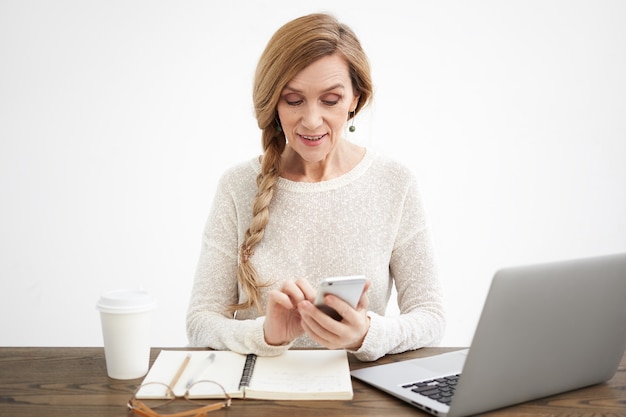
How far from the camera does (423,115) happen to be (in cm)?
339

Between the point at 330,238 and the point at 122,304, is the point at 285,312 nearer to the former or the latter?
the point at 122,304

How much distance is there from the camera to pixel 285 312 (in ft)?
4.52

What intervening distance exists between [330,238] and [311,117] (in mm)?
363

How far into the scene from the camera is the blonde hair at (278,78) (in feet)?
5.53

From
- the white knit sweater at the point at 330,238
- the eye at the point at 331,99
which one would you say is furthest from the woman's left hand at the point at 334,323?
the eye at the point at 331,99

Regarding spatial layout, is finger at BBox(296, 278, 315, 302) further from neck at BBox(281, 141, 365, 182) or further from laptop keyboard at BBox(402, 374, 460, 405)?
neck at BBox(281, 141, 365, 182)

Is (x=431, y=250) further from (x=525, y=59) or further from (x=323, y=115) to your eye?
(x=525, y=59)

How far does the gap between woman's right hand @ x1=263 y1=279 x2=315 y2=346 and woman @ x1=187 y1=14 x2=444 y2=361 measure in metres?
0.25

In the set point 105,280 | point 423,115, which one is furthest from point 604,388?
point 105,280

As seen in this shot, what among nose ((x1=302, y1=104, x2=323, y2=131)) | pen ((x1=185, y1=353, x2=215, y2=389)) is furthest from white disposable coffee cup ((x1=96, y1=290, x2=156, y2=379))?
nose ((x1=302, y1=104, x2=323, y2=131))

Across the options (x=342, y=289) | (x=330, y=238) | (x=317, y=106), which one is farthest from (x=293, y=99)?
(x=342, y=289)

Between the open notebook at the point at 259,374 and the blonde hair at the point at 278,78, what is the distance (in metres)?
0.40

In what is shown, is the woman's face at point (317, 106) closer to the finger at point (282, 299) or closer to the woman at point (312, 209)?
the woman at point (312, 209)

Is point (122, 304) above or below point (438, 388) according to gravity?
above
